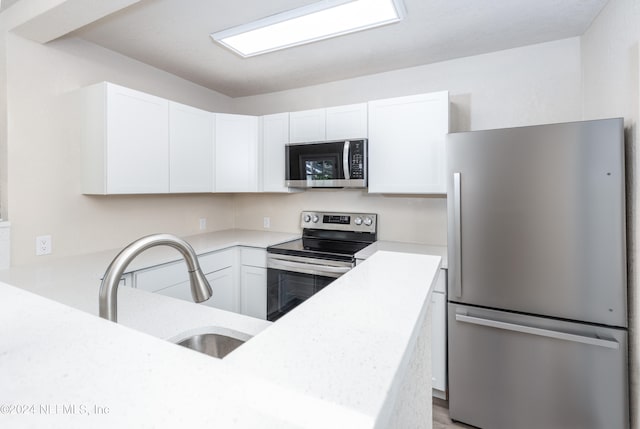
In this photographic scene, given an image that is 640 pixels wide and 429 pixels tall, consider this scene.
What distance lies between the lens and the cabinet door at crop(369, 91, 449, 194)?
2191 mm

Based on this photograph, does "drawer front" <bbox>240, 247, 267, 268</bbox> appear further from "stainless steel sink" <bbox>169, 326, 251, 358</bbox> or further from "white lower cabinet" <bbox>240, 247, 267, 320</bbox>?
"stainless steel sink" <bbox>169, 326, 251, 358</bbox>

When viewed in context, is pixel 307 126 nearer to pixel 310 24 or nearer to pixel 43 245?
pixel 310 24

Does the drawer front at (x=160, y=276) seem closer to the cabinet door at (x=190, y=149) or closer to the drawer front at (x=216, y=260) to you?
the drawer front at (x=216, y=260)

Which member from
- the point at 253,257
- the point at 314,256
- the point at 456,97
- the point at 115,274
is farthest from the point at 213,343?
the point at 456,97

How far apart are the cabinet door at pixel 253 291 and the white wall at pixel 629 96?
2.31 m

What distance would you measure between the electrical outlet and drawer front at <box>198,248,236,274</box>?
3.08 ft

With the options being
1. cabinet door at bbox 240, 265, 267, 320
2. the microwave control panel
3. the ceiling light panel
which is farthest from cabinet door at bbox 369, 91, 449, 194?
cabinet door at bbox 240, 265, 267, 320

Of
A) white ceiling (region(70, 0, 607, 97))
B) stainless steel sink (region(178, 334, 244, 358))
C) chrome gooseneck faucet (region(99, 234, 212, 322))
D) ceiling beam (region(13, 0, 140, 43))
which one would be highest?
white ceiling (region(70, 0, 607, 97))

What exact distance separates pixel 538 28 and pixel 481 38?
33 cm

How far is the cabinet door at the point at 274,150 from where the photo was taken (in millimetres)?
2829

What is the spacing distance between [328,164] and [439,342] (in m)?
1.57

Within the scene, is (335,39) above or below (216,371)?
above

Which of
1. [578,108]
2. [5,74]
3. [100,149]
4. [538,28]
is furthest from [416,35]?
[5,74]

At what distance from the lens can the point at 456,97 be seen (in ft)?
7.99
